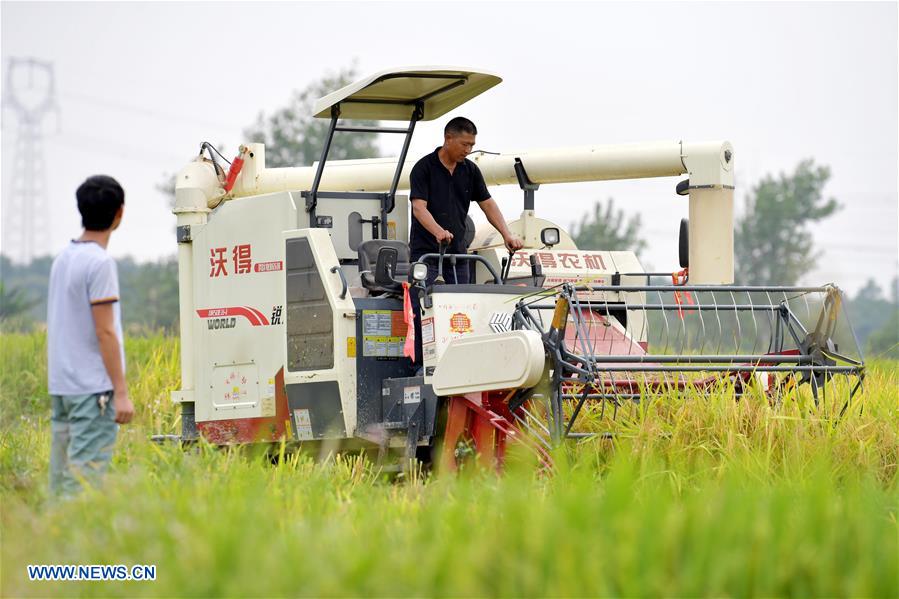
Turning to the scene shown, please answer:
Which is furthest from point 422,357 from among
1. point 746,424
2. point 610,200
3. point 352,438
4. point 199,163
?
point 610,200

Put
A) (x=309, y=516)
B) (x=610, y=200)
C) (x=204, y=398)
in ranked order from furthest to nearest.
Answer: (x=610, y=200)
(x=204, y=398)
(x=309, y=516)

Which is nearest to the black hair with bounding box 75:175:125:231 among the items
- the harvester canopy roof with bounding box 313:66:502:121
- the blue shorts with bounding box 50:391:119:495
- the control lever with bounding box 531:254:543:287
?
the blue shorts with bounding box 50:391:119:495

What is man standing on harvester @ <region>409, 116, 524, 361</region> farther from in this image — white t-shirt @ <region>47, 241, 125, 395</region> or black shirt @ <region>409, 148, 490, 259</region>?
white t-shirt @ <region>47, 241, 125, 395</region>

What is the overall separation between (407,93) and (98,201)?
15.1 ft

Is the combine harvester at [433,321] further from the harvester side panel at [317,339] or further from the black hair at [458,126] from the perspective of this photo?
the black hair at [458,126]

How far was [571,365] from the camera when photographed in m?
8.20

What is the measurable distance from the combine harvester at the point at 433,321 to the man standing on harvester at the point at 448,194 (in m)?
0.19

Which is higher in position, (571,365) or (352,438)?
(571,365)

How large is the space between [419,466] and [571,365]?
156 cm

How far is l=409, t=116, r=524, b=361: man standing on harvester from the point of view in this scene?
10047 millimetres

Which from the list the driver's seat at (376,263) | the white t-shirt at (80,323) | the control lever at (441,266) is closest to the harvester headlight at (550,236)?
the driver's seat at (376,263)

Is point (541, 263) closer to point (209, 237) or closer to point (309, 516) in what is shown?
point (209, 237)

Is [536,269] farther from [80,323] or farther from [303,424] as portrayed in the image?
[80,323]

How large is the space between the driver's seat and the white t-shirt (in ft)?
11.0
